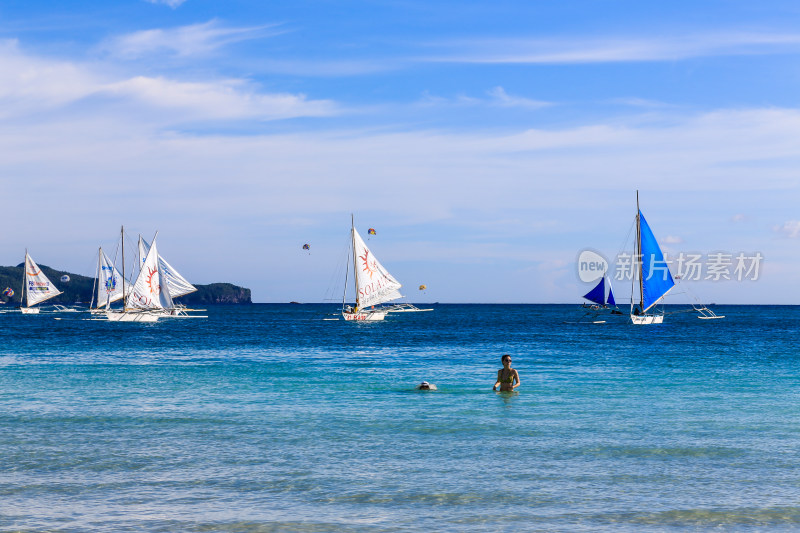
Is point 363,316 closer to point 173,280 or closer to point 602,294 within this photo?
point 173,280

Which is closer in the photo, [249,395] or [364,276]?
[249,395]

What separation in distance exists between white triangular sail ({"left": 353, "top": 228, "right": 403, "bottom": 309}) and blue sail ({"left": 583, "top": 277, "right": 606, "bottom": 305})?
106 feet

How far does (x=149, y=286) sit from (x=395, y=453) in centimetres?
9940

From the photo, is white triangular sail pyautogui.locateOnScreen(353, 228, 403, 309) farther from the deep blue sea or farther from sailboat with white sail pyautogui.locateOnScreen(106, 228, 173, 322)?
the deep blue sea

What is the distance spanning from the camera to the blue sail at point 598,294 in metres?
119

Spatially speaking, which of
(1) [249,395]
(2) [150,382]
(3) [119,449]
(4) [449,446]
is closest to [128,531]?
(3) [119,449]

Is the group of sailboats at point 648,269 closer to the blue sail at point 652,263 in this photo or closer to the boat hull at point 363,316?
the blue sail at point 652,263

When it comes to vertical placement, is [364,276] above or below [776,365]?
above

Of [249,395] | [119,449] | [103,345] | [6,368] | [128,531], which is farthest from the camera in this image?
[103,345]

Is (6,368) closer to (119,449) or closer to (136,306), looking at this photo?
(119,449)

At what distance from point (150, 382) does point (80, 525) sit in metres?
23.0

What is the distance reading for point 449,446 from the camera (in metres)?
18.7

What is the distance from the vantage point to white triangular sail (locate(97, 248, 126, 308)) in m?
132

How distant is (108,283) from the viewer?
5310 inches
